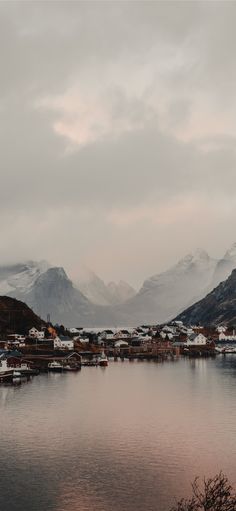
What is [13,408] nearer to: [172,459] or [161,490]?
[172,459]

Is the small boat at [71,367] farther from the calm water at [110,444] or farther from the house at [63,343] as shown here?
the calm water at [110,444]

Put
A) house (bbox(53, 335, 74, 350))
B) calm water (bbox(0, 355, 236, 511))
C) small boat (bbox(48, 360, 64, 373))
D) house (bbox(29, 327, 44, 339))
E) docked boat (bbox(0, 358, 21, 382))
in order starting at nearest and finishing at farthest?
calm water (bbox(0, 355, 236, 511))
docked boat (bbox(0, 358, 21, 382))
small boat (bbox(48, 360, 64, 373))
house (bbox(53, 335, 74, 350))
house (bbox(29, 327, 44, 339))

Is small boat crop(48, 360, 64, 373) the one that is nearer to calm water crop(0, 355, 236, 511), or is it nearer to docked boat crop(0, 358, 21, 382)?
docked boat crop(0, 358, 21, 382)

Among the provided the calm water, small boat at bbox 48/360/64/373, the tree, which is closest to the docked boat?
small boat at bbox 48/360/64/373

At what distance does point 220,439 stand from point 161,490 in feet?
58.8

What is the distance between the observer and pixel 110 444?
190 ft

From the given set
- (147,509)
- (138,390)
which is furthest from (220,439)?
(138,390)

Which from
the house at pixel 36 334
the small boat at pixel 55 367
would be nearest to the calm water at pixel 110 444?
the small boat at pixel 55 367

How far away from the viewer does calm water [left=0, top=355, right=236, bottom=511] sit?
144ft

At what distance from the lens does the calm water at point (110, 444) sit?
144ft

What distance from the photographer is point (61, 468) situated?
163 feet

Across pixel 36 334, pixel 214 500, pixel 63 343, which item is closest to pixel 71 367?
pixel 63 343

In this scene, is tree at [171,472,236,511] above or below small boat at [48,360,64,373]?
below

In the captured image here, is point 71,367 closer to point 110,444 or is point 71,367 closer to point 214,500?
point 110,444
